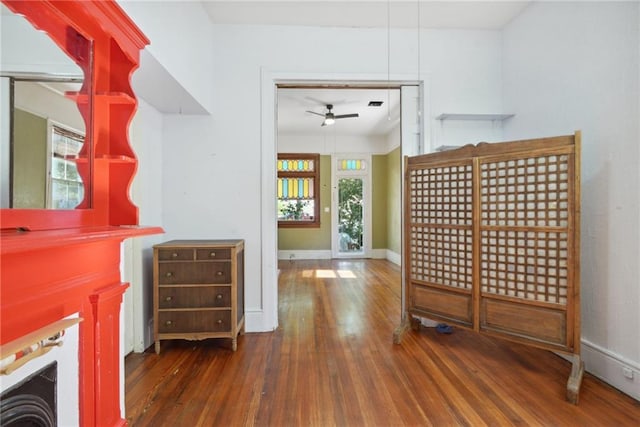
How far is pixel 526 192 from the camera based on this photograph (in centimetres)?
218

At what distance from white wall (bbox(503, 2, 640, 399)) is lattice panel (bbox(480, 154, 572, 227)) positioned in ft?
1.19

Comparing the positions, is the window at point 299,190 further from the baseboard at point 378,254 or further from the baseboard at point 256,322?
the baseboard at point 256,322

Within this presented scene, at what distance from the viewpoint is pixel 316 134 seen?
281 inches

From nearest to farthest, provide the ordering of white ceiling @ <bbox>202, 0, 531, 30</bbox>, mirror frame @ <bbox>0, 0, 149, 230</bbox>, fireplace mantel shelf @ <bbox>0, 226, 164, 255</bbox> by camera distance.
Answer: fireplace mantel shelf @ <bbox>0, 226, 164, 255</bbox> → mirror frame @ <bbox>0, 0, 149, 230</bbox> → white ceiling @ <bbox>202, 0, 531, 30</bbox>

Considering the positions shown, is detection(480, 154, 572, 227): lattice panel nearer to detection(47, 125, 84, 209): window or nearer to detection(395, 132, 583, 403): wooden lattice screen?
detection(395, 132, 583, 403): wooden lattice screen

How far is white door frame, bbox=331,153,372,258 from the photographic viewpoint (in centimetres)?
727

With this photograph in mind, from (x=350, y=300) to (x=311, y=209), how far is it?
3.64 meters

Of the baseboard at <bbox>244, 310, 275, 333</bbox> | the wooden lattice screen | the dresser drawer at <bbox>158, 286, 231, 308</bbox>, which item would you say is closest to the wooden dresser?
the dresser drawer at <bbox>158, 286, 231, 308</bbox>

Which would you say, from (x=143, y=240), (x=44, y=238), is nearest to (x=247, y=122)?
(x=143, y=240)

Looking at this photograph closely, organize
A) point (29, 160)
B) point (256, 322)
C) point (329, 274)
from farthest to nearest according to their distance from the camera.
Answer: point (329, 274) → point (256, 322) → point (29, 160)

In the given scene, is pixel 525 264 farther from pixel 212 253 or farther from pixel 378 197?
pixel 378 197

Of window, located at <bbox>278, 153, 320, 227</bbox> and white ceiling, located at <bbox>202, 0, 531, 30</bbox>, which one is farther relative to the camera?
window, located at <bbox>278, 153, 320, 227</bbox>

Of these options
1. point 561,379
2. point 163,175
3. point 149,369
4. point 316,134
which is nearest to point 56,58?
point 163,175

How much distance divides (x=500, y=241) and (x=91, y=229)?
98.6 inches
